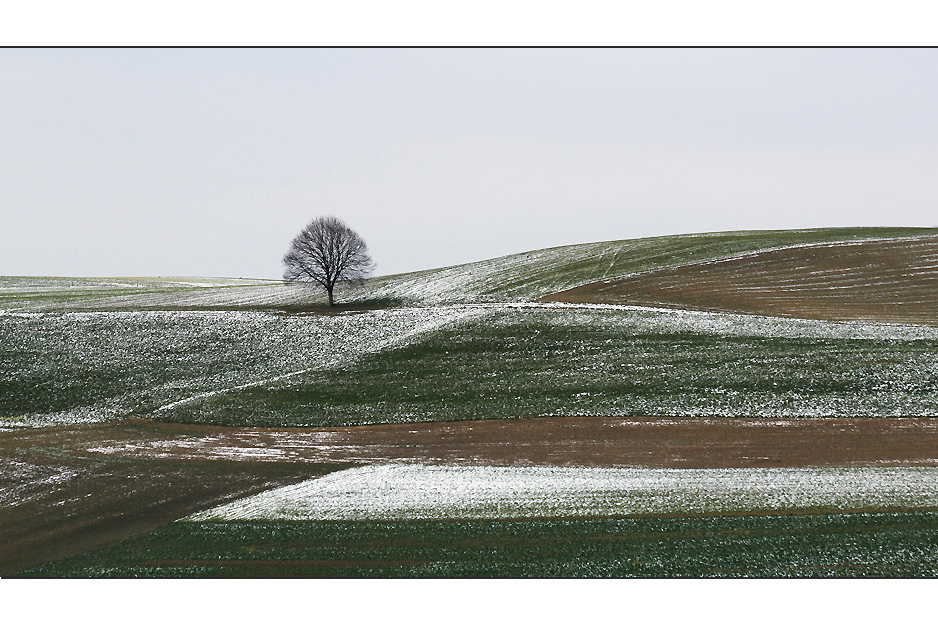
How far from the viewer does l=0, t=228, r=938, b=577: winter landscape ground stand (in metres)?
17.1

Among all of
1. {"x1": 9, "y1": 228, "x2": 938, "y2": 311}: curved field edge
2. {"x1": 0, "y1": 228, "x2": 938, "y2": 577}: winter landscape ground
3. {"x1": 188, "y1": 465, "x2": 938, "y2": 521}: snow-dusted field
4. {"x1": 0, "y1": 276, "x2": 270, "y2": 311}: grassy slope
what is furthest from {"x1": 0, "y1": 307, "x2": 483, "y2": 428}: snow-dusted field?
{"x1": 188, "y1": 465, "x2": 938, "y2": 521}: snow-dusted field

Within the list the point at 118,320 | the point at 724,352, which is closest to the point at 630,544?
the point at 724,352

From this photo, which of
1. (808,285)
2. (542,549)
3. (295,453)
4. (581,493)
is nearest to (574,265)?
(808,285)

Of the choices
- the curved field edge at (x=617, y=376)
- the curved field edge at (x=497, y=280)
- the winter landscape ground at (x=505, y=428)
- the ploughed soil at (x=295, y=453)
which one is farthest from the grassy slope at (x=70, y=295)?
the curved field edge at (x=617, y=376)

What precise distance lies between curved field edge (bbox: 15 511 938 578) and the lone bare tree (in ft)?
118

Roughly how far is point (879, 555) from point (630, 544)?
6.16 meters

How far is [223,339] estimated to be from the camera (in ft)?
145

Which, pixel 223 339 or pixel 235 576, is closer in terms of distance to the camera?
pixel 235 576

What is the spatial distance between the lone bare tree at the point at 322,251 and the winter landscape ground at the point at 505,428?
335 centimetres

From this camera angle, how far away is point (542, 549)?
1681 centimetres

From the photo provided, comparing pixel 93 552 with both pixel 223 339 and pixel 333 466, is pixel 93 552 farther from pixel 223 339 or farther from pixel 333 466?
pixel 223 339

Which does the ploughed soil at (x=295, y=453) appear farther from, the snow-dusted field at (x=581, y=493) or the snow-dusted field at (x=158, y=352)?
the snow-dusted field at (x=158, y=352)

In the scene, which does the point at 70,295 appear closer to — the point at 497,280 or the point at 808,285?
the point at 497,280

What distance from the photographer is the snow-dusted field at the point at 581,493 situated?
19078 millimetres
